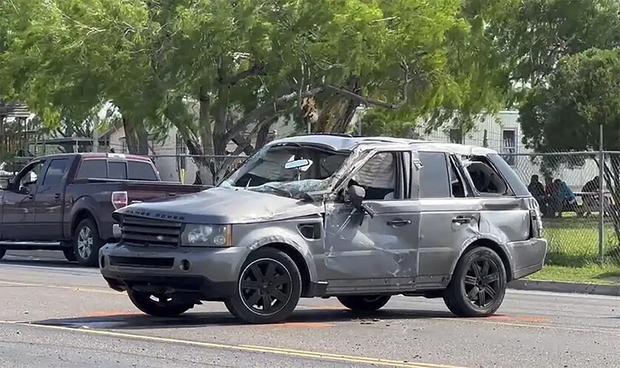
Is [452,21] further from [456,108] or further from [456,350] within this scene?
[456,350]

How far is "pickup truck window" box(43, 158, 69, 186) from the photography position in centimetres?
2108

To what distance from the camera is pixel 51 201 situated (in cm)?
2105

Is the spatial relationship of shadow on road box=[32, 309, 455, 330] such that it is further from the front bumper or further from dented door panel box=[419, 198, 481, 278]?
dented door panel box=[419, 198, 481, 278]

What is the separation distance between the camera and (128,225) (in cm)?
1123

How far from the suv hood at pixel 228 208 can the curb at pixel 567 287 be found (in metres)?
7.95

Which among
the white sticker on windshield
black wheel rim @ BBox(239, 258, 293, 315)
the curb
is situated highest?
the white sticker on windshield

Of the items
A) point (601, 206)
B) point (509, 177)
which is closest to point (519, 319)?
point (509, 177)

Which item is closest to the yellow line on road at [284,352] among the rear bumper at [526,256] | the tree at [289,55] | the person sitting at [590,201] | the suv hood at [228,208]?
the suv hood at [228,208]

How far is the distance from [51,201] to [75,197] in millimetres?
680

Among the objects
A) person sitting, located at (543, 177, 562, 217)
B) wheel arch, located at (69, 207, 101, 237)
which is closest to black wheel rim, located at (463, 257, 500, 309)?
wheel arch, located at (69, 207, 101, 237)

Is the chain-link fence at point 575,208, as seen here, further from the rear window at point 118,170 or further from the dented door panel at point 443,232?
the dented door panel at point 443,232

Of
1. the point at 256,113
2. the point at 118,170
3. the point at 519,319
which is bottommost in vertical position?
the point at 519,319

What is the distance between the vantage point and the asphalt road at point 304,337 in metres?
9.20

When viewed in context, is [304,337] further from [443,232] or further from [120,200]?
[120,200]
